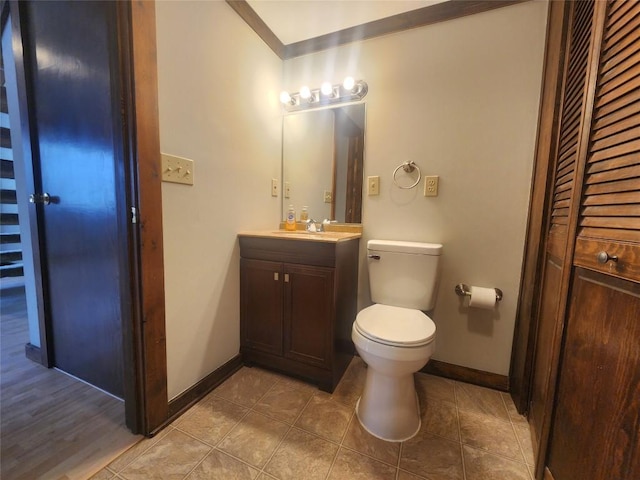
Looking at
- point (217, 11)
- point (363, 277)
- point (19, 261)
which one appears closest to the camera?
point (217, 11)

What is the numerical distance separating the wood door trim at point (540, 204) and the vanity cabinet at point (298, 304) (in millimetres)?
897

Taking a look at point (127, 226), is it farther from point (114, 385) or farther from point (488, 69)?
point (488, 69)

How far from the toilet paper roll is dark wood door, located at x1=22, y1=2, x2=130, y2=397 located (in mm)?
1652

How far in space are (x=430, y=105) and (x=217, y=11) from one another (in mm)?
1234

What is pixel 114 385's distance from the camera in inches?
52.1

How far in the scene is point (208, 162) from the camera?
1.33 metres

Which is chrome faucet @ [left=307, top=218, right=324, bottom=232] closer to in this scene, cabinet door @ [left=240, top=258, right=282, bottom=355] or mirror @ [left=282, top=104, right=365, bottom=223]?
mirror @ [left=282, top=104, right=365, bottom=223]

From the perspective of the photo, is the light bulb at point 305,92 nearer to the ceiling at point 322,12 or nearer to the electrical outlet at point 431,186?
the ceiling at point 322,12

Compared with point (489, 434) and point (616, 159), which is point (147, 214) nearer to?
point (616, 159)

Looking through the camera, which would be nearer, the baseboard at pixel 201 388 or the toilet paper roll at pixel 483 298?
the baseboard at pixel 201 388

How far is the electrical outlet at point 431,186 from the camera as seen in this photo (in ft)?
5.01

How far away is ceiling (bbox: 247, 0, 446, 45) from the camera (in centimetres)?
147

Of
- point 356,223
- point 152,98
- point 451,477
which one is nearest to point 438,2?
point 356,223

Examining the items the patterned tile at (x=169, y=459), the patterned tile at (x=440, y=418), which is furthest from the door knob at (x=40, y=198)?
the patterned tile at (x=440, y=418)
